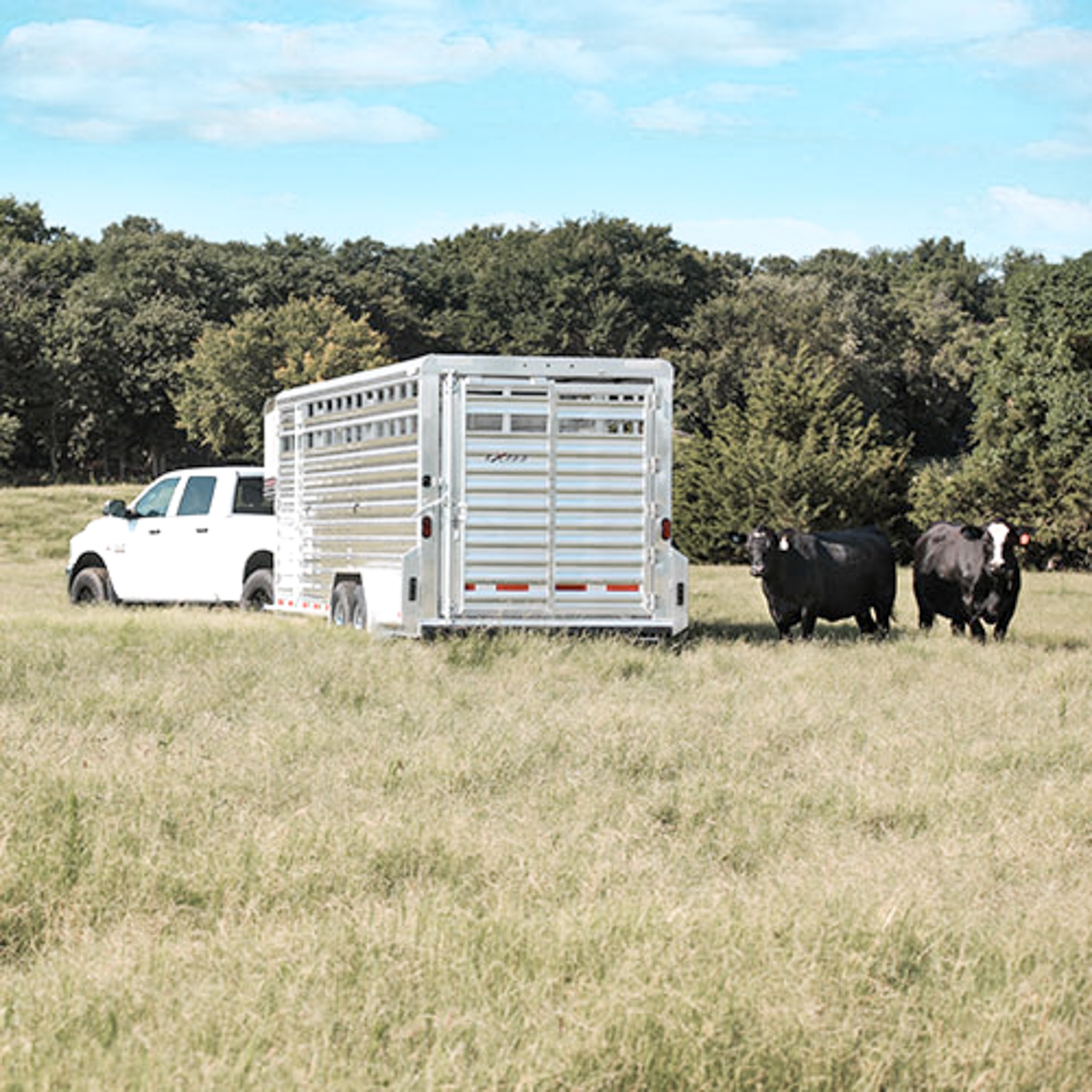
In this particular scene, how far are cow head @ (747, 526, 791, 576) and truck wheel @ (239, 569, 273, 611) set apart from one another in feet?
18.9

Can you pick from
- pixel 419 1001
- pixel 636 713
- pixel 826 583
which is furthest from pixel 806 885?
pixel 826 583

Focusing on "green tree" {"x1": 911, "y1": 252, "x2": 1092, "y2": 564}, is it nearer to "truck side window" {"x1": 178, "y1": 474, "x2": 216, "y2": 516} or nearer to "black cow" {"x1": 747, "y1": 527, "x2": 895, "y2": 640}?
"black cow" {"x1": 747, "y1": 527, "x2": 895, "y2": 640}

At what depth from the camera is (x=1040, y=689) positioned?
13.1 metres

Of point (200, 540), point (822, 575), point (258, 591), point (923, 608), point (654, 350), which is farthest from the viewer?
point (654, 350)

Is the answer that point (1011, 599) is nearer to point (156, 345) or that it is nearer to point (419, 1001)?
point (419, 1001)

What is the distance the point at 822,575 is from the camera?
18359mm

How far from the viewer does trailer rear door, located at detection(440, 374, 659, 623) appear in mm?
15352

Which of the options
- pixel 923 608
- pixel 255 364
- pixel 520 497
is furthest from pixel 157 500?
pixel 255 364

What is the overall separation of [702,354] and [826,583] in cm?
6497

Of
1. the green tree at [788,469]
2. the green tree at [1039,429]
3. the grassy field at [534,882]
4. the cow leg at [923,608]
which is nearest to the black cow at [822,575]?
the cow leg at [923,608]

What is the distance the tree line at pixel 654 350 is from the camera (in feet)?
156

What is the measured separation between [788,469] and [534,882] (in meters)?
39.3

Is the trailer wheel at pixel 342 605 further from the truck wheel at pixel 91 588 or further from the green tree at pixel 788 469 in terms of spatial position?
the green tree at pixel 788 469

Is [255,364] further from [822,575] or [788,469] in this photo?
[822,575]
